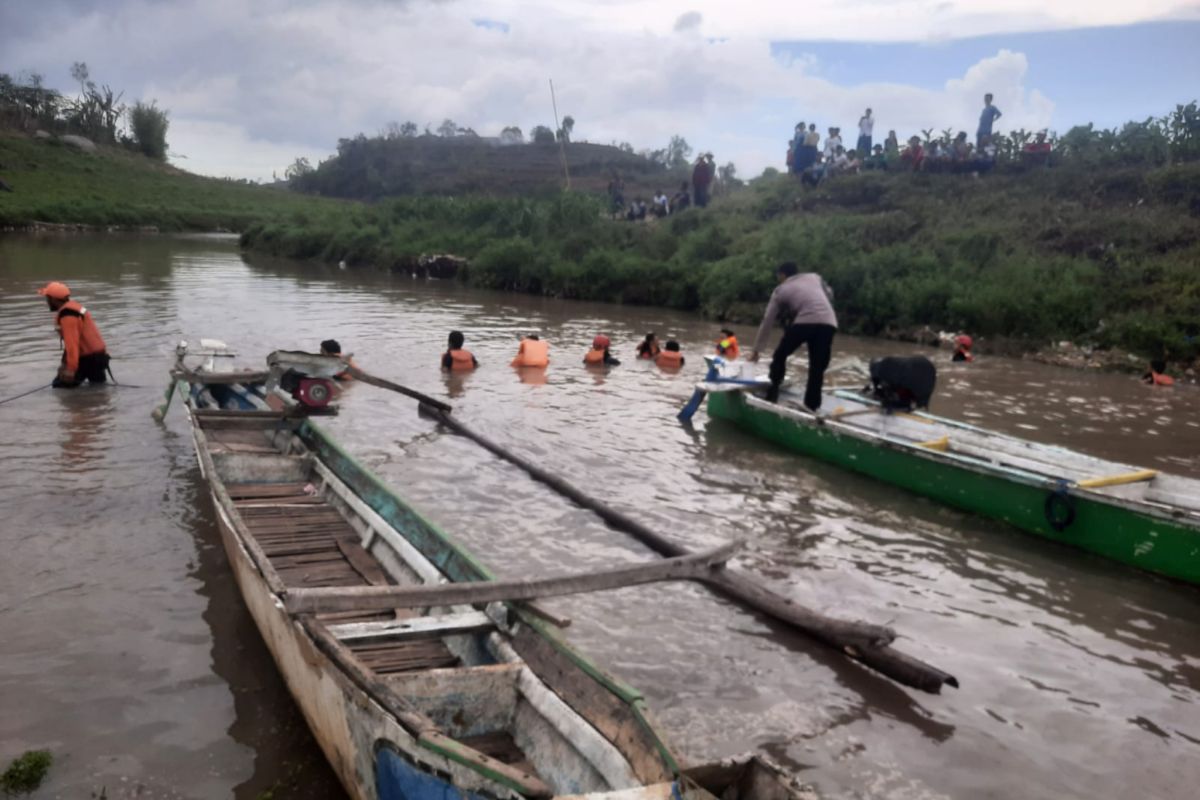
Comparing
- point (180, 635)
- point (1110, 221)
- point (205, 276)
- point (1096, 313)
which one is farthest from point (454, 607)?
point (205, 276)

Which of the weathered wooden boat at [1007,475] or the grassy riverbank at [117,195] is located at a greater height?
the grassy riverbank at [117,195]

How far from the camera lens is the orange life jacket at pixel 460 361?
1385 cm

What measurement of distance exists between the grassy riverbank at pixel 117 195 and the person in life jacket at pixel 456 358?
34.3m

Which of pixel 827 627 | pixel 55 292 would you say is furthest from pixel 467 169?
pixel 827 627

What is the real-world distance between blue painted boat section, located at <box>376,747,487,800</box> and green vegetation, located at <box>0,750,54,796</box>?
5.32 ft

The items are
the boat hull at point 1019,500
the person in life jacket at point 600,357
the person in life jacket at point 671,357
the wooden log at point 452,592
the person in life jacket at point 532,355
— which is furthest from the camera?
the person in life jacket at point 671,357

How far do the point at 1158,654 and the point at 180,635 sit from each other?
19.0ft

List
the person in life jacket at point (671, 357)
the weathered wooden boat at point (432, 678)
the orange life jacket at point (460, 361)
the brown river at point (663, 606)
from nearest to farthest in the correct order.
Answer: the weathered wooden boat at point (432, 678)
the brown river at point (663, 606)
the orange life jacket at point (460, 361)
the person in life jacket at point (671, 357)

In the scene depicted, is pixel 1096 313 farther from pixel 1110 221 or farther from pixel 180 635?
pixel 180 635

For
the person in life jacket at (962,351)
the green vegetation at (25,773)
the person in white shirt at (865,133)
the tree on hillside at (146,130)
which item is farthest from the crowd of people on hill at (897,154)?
the tree on hillside at (146,130)

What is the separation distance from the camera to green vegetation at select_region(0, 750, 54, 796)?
3814mm

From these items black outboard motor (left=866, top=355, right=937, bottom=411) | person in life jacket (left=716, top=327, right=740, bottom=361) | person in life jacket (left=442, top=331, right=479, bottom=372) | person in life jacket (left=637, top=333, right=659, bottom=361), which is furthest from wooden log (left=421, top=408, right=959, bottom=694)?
person in life jacket (left=637, top=333, right=659, bottom=361)

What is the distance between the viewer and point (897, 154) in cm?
3052

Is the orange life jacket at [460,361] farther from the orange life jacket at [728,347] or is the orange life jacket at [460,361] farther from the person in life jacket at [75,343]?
the person in life jacket at [75,343]
